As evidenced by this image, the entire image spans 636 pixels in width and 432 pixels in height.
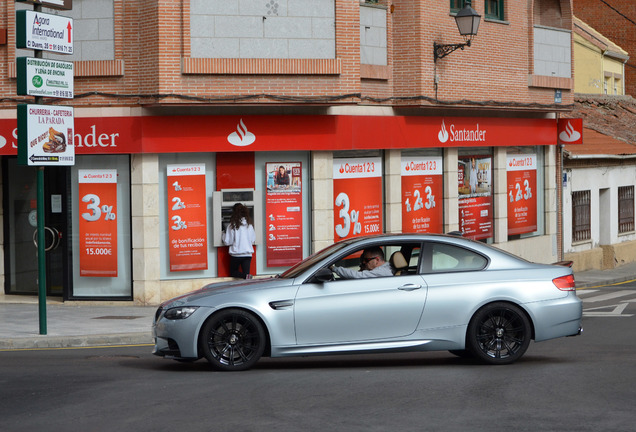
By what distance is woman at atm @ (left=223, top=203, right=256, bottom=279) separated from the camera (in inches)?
733

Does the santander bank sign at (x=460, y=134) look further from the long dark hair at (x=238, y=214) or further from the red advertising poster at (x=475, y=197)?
the long dark hair at (x=238, y=214)

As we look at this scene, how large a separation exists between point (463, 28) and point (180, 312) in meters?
13.1

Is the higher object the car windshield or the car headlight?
the car windshield

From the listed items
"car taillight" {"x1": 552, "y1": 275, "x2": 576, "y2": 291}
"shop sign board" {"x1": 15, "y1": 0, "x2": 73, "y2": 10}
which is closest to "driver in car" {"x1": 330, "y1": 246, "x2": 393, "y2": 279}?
"car taillight" {"x1": 552, "y1": 275, "x2": 576, "y2": 291}

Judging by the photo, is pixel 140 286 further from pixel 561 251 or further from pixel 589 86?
pixel 589 86

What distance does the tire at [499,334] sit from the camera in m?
10.5

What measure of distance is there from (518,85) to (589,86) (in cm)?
1994

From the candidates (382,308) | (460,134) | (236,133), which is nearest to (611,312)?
(460,134)

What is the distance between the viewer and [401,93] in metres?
21.5

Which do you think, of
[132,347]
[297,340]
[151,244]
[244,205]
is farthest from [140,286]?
[297,340]

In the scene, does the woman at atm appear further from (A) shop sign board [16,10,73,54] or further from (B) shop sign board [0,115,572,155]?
(A) shop sign board [16,10,73,54]

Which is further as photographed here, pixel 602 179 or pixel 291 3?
pixel 602 179

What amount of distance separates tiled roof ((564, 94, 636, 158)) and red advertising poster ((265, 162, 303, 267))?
37.2 ft

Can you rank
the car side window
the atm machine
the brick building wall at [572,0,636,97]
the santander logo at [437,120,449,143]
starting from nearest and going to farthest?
the car side window < the atm machine < the santander logo at [437,120,449,143] < the brick building wall at [572,0,636,97]
